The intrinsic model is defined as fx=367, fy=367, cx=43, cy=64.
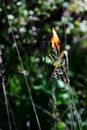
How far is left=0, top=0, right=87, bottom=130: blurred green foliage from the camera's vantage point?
3086mm

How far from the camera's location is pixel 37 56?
3135 mm

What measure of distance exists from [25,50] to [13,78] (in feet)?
1.02

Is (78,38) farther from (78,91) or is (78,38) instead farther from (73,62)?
(78,91)

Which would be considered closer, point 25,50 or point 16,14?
point 16,14

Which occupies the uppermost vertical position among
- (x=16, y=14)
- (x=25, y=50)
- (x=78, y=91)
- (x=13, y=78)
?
(x=16, y=14)

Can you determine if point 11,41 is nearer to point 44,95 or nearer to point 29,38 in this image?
point 29,38

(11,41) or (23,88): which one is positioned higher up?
(11,41)

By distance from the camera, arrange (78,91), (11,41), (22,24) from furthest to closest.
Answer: (78,91) → (11,41) → (22,24)

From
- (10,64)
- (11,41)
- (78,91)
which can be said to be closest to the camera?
(11,41)

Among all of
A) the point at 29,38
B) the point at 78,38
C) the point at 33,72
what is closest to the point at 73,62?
the point at 78,38

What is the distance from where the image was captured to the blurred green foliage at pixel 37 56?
3.09m

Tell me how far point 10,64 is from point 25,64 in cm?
14

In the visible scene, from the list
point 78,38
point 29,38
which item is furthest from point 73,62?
point 29,38

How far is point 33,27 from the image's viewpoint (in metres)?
3.20
